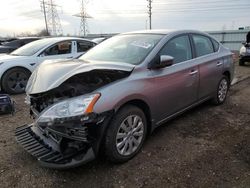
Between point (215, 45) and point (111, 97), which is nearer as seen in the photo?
point (111, 97)

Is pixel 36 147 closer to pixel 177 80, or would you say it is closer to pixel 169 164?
pixel 169 164

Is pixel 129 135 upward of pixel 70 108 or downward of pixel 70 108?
downward

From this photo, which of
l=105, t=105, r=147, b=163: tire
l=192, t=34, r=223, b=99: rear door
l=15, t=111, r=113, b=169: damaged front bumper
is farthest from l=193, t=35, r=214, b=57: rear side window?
l=15, t=111, r=113, b=169: damaged front bumper

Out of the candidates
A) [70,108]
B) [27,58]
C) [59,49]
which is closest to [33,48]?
[27,58]

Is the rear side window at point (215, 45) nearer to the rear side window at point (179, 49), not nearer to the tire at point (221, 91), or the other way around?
the tire at point (221, 91)

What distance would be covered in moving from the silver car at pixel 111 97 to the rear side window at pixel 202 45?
0.17 meters

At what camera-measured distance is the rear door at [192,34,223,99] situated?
14.6 ft

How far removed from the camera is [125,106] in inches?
121

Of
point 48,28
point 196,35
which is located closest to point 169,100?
point 196,35

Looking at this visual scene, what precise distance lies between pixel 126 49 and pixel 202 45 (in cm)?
A: 167

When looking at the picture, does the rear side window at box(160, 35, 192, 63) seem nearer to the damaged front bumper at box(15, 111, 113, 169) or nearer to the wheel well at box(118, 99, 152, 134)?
the wheel well at box(118, 99, 152, 134)

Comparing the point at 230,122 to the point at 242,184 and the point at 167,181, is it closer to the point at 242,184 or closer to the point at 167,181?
the point at 242,184

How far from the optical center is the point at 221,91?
532cm

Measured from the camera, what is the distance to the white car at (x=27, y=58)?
262 inches
